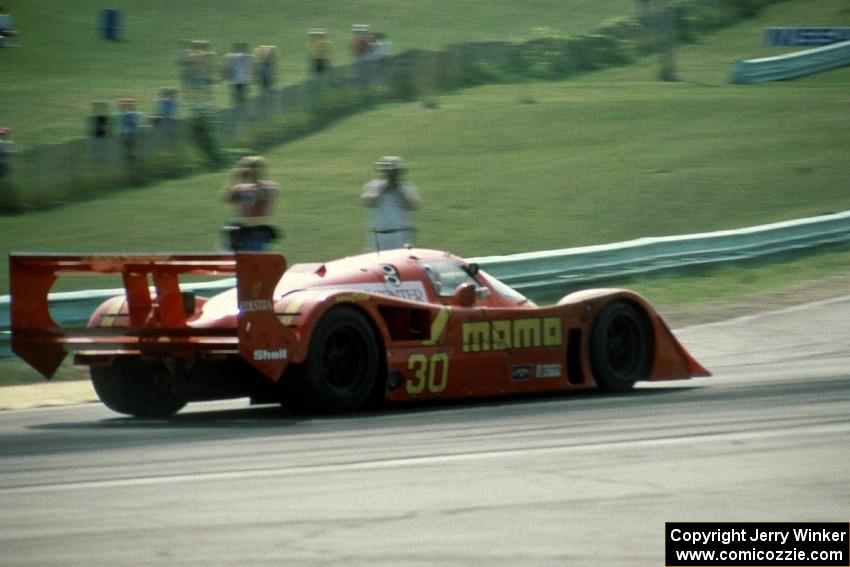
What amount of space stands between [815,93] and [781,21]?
14.2 metres

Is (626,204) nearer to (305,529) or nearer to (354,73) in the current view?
(354,73)

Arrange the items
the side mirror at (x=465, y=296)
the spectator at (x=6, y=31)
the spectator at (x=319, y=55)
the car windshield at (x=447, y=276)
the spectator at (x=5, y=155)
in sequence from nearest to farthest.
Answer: the side mirror at (x=465, y=296) → the car windshield at (x=447, y=276) → the spectator at (x=5, y=155) → the spectator at (x=319, y=55) → the spectator at (x=6, y=31)

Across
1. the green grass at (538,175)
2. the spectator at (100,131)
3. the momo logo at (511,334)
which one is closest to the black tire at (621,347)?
the momo logo at (511,334)

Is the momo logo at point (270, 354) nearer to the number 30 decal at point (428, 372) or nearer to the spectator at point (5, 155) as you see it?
the number 30 decal at point (428, 372)

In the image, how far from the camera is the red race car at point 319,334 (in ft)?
34.8

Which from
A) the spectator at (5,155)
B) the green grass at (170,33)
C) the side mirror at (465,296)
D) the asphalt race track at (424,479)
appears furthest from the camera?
the green grass at (170,33)

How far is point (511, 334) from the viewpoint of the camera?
11.9m

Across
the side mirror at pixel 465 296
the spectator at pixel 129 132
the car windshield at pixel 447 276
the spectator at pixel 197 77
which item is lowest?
the side mirror at pixel 465 296

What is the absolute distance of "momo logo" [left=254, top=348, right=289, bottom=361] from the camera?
10367 mm

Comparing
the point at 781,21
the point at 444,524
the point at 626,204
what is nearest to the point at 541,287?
the point at 626,204

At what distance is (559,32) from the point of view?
5247cm

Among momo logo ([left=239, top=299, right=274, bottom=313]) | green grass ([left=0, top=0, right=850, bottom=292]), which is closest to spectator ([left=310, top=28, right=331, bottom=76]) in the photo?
green grass ([left=0, top=0, right=850, bottom=292])

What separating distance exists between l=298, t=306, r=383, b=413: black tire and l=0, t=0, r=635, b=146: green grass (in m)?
22.8

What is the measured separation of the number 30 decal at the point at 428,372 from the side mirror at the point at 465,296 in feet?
1.47
